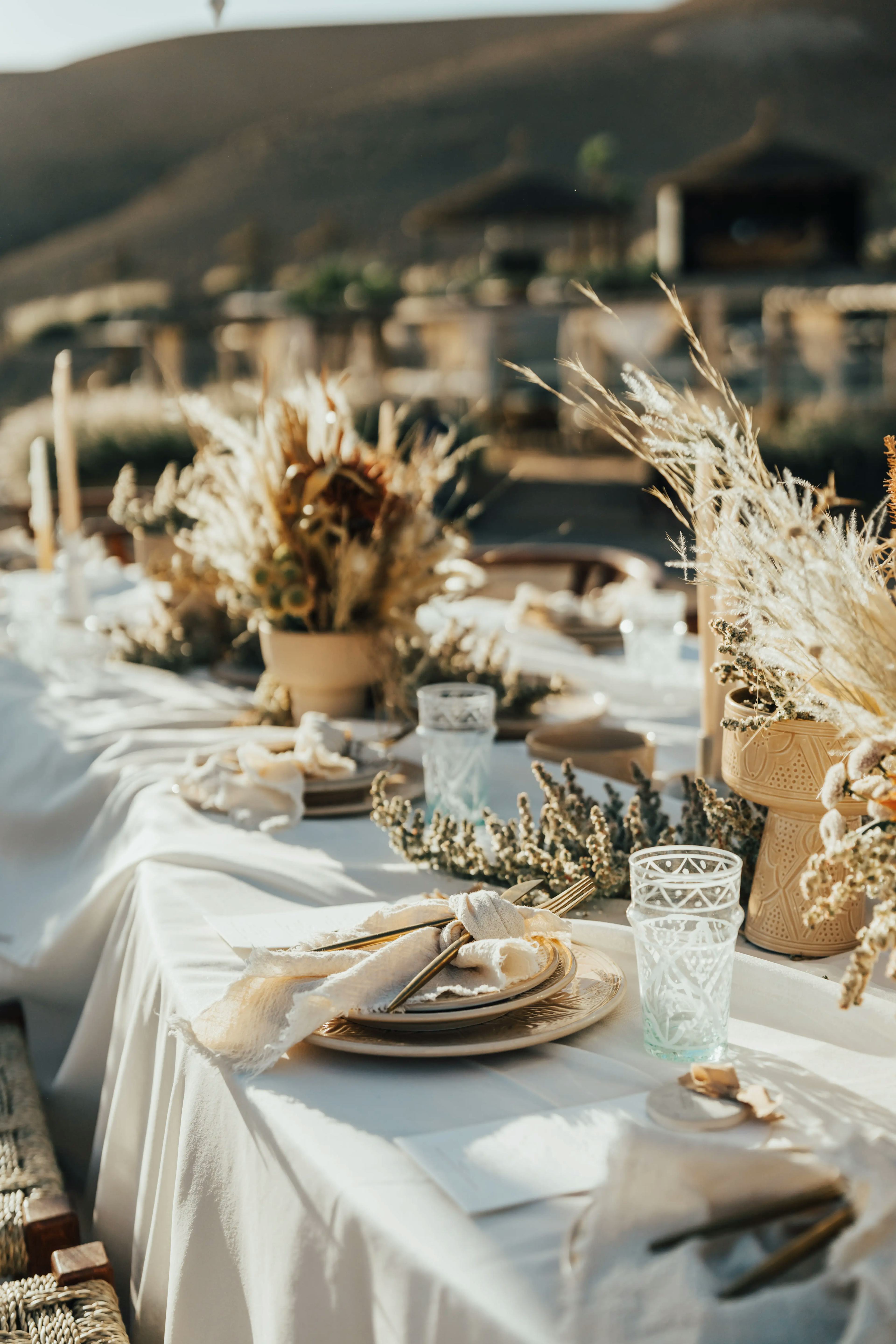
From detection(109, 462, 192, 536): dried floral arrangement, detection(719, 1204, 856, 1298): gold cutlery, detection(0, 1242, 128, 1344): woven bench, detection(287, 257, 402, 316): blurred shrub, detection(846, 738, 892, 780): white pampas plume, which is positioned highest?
detection(287, 257, 402, 316): blurred shrub

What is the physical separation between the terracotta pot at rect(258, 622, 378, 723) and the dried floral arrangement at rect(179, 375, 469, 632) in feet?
0.09

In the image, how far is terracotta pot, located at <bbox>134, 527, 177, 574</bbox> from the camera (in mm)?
3078

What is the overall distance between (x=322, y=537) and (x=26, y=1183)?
3.39ft

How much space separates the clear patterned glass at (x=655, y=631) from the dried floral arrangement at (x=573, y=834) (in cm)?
102

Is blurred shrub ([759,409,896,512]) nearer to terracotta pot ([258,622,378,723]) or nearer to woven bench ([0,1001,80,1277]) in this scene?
terracotta pot ([258,622,378,723])

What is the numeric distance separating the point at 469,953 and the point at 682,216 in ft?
61.8

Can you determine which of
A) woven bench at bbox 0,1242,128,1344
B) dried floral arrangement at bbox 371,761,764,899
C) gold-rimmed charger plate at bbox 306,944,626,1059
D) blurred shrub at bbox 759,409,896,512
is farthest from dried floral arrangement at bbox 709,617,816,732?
blurred shrub at bbox 759,409,896,512

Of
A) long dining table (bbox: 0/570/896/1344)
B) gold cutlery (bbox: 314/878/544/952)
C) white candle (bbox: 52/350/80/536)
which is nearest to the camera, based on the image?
long dining table (bbox: 0/570/896/1344)

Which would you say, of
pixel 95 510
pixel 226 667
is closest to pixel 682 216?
pixel 95 510

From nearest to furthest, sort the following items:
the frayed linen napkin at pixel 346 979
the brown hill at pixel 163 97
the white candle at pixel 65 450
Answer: the frayed linen napkin at pixel 346 979 < the white candle at pixel 65 450 < the brown hill at pixel 163 97

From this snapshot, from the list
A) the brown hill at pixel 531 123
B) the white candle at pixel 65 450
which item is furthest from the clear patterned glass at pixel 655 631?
the brown hill at pixel 531 123

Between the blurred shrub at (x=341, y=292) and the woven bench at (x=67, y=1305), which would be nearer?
the woven bench at (x=67, y=1305)

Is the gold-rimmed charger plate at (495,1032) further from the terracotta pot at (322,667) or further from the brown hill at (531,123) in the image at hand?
the brown hill at (531,123)

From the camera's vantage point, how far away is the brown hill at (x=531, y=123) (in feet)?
151
